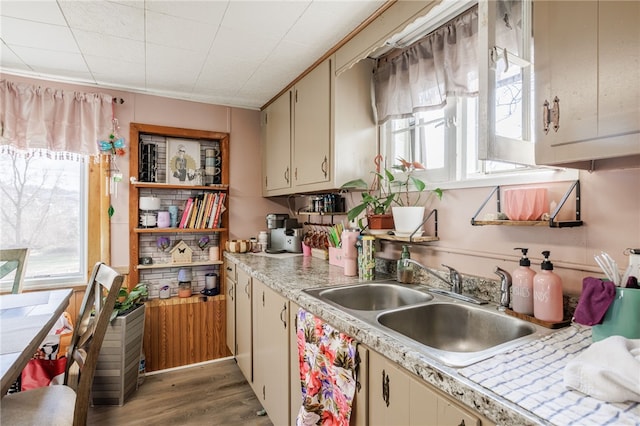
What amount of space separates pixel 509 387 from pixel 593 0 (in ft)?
3.24

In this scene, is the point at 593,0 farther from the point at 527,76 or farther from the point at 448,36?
the point at 448,36

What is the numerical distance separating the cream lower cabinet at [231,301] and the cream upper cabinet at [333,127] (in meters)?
0.96

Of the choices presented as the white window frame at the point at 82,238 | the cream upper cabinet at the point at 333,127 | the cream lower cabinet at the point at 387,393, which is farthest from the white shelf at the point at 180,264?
the cream lower cabinet at the point at 387,393

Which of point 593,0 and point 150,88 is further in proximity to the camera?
point 150,88

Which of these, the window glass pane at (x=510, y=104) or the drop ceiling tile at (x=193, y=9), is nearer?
the window glass pane at (x=510, y=104)

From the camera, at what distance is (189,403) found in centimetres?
229

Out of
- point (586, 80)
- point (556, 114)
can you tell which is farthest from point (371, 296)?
point (586, 80)

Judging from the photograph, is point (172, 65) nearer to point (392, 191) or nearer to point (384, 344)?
point (392, 191)

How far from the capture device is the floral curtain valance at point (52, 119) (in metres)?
2.37

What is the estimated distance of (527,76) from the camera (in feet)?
3.58

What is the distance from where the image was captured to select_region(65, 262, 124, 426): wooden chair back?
4.45ft

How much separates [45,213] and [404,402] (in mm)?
2975

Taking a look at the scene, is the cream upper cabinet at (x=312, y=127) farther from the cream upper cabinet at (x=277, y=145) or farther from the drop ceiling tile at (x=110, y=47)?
the drop ceiling tile at (x=110, y=47)

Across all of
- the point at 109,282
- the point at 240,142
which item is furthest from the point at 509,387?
the point at 240,142
